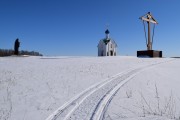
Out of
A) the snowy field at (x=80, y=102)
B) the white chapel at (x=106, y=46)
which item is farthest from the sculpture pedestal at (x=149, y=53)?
the snowy field at (x=80, y=102)

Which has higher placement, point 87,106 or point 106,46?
point 106,46

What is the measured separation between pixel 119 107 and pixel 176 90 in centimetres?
530

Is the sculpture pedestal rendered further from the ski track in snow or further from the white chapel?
the ski track in snow

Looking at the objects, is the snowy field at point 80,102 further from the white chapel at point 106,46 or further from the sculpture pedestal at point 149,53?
the white chapel at point 106,46

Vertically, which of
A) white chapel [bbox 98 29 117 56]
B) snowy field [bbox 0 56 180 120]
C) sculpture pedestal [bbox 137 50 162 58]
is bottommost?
snowy field [bbox 0 56 180 120]

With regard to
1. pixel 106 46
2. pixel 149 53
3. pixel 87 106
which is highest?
pixel 106 46

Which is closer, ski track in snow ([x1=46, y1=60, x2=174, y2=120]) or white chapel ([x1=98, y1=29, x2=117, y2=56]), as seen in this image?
ski track in snow ([x1=46, y1=60, x2=174, y2=120])

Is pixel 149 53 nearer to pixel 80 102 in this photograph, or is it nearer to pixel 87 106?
pixel 80 102

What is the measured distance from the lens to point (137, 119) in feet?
19.9

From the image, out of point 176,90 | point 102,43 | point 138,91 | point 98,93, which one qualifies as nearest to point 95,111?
point 98,93

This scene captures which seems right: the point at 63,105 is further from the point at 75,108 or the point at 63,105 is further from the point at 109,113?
the point at 109,113

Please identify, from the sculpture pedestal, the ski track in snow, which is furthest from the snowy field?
the sculpture pedestal

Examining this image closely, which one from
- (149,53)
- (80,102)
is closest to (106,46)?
(149,53)

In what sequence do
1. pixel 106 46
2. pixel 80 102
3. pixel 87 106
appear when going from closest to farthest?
pixel 87 106
pixel 80 102
pixel 106 46
